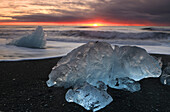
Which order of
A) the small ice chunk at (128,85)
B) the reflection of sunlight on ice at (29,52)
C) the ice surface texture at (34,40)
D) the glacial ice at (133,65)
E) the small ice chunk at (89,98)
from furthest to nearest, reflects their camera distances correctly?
the ice surface texture at (34,40), the reflection of sunlight on ice at (29,52), the glacial ice at (133,65), the small ice chunk at (128,85), the small ice chunk at (89,98)

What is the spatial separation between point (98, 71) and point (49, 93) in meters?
0.67

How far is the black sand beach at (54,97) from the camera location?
56.7 inches

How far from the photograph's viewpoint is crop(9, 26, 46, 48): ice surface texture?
18.7 feet

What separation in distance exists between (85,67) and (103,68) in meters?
0.26

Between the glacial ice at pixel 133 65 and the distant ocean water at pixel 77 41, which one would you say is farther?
the distant ocean water at pixel 77 41

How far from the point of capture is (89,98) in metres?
1.41

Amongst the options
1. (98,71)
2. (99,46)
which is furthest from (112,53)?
(98,71)

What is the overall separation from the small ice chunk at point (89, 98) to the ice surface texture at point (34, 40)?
175 inches

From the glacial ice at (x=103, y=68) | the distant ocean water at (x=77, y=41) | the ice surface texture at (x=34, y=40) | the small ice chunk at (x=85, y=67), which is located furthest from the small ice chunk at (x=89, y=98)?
the ice surface texture at (x=34, y=40)

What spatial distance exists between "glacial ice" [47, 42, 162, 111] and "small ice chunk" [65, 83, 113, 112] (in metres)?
0.19

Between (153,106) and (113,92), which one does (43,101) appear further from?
(153,106)

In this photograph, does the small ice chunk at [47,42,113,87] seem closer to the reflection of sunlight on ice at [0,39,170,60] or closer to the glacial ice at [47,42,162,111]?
the glacial ice at [47,42,162,111]

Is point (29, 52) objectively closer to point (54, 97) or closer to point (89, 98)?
point (54, 97)

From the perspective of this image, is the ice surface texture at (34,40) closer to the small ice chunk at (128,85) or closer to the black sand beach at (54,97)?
the black sand beach at (54,97)
